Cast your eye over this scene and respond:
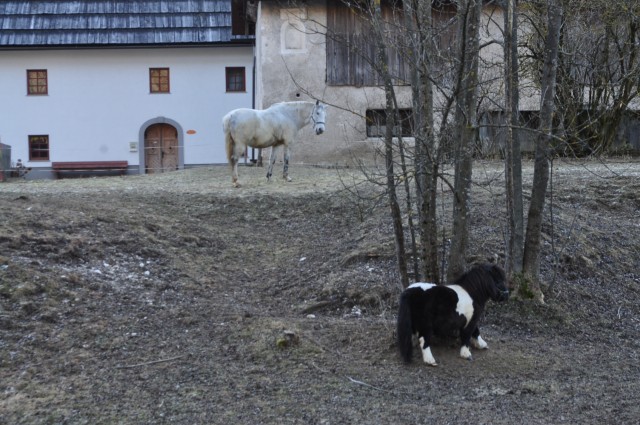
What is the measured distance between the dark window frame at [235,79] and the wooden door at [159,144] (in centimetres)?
299

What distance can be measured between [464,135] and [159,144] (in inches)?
1087

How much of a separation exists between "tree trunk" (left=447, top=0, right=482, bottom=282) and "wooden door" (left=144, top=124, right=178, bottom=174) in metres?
27.1

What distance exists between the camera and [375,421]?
5434mm

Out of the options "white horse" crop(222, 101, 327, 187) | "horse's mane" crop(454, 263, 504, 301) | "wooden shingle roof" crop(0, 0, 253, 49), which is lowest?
"horse's mane" crop(454, 263, 504, 301)

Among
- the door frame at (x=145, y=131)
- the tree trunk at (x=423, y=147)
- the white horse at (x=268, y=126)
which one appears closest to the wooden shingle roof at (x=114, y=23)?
the door frame at (x=145, y=131)

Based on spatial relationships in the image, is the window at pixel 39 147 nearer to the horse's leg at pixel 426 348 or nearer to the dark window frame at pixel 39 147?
the dark window frame at pixel 39 147

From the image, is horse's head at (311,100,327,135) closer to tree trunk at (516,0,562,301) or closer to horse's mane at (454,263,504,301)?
tree trunk at (516,0,562,301)

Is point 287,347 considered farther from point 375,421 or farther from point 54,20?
point 54,20

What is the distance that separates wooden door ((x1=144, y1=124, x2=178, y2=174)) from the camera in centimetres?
3350

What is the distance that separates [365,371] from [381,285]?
7.96 feet

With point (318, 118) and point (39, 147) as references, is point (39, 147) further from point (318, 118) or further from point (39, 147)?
point (318, 118)

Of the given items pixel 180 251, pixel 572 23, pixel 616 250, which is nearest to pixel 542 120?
pixel 616 250

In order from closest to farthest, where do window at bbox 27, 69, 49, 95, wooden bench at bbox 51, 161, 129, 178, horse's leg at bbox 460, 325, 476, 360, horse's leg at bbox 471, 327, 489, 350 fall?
horse's leg at bbox 460, 325, 476, 360
horse's leg at bbox 471, 327, 489, 350
wooden bench at bbox 51, 161, 129, 178
window at bbox 27, 69, 49, 95

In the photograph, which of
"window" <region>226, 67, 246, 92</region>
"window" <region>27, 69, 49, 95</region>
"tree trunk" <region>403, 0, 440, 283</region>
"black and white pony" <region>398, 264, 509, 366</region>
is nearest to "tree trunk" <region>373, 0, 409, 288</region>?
"tree trunk" <region>403, 0, 440, 283</region>
